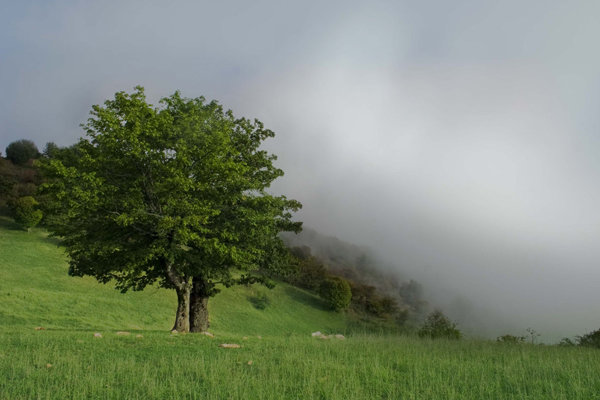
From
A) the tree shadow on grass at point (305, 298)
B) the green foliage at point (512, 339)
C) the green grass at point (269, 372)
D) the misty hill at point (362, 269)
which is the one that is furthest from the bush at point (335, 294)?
the green grass at point (269, 372)

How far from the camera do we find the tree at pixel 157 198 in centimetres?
2003

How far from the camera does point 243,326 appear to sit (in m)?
53.2

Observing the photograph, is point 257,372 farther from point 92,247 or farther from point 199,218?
point 92,247

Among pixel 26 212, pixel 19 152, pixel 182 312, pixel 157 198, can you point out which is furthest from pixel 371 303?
pixel 19 152

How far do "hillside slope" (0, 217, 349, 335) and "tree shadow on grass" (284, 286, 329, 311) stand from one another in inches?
8.8

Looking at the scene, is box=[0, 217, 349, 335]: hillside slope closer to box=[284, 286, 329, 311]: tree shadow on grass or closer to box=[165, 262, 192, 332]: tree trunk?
box=[284, 286, 329, 311]: tree shadow on grass

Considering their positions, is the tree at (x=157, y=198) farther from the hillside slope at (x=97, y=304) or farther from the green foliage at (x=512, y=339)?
the green foliage at (x=512, y=339)

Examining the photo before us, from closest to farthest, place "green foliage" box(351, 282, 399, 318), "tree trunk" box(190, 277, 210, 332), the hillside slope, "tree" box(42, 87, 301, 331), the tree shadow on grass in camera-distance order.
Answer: "tree" box(42, 87, 301, 331) < "tree trunk" box(190, 277, 210, 332) < the hillside slope < the tree shadow on grass < "green foliage" box(351, 282, 399, 318)

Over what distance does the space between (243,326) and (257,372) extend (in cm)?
4498

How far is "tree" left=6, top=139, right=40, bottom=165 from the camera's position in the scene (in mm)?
87938

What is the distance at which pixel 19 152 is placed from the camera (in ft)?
289

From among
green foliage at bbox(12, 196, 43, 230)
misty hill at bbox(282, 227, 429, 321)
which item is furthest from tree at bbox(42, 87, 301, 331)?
misty hill at bbox(282, 227, 429, 321)

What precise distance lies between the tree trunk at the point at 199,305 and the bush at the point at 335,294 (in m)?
46.0

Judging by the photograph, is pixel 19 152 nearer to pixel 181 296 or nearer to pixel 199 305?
pixel 199 305
